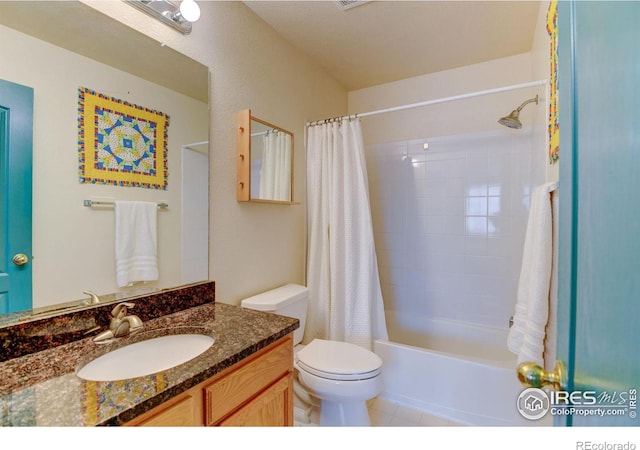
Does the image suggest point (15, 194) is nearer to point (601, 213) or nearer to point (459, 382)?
point (601, 213)

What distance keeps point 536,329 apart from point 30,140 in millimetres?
1898

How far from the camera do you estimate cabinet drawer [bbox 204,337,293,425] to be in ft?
2.71

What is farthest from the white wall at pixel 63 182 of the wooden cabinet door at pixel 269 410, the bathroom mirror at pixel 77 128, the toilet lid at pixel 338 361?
the toilet lid at pixel 338 361

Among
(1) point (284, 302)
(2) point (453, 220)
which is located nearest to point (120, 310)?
(1) point (284, 302)

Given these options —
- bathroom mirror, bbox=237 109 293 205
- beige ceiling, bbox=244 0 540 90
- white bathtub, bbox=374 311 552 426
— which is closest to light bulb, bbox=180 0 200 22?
bathroom mirror, bbox=237 109 293 205

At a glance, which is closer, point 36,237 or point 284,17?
point 36,237

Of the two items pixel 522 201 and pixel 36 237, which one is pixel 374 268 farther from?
pixel 36 237

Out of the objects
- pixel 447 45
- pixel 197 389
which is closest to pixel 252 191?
pixel 197 389

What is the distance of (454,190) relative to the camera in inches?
96.3

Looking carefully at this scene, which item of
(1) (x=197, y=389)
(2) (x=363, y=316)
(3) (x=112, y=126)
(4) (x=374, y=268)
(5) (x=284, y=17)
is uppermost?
(5) (x=284, y=17)

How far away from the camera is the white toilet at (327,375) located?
4.65 ft

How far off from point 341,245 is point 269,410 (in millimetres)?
1201

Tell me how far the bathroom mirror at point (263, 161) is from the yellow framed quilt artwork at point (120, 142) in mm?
414
